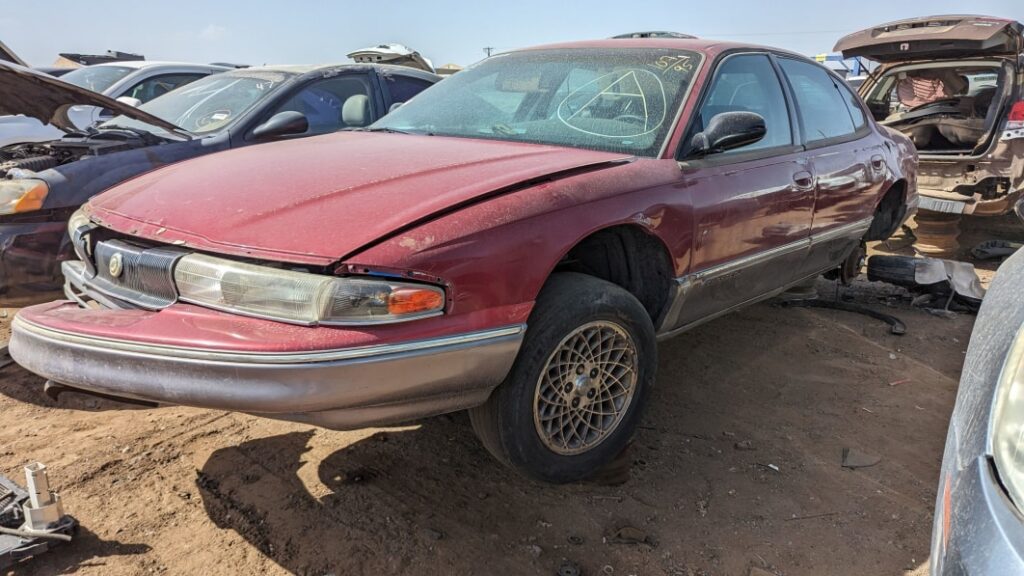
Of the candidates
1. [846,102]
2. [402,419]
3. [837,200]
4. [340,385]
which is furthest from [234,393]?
[846,102]

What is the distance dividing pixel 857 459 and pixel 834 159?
69.9 inches

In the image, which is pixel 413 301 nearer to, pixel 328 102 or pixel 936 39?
pixel 328 102

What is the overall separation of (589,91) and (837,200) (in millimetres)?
1708

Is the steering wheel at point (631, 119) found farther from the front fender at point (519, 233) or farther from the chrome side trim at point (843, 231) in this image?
the chrome side trim at point (843, 231)

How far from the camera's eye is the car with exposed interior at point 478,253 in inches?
79.3

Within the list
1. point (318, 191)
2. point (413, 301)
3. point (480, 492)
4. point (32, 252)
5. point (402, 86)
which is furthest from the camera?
point (402, 86)

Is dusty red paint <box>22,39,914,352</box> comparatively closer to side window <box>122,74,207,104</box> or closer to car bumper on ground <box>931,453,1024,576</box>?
car bumper on ground <box>931,453,1024,576</box>

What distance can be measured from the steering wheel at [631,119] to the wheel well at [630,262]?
0.57 metres

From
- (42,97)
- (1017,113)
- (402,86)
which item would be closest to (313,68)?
(402,86)

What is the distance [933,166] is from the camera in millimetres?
7105

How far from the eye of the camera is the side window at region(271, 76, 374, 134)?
5.13 meters

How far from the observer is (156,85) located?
25.4ft

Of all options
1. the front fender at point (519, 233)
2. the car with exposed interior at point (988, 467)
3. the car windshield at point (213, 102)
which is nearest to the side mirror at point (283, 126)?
the car windshield at point (213, 102)

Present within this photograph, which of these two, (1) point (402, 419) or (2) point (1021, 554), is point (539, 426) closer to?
(1) point (402, 419)
